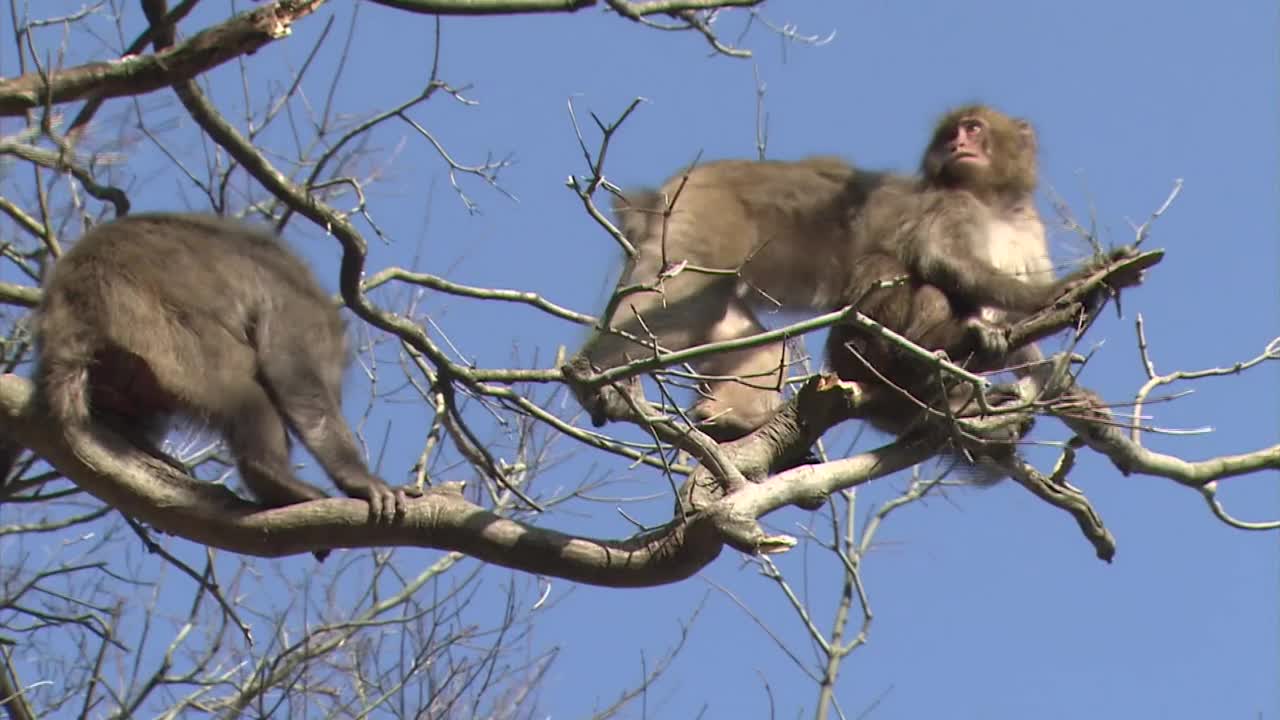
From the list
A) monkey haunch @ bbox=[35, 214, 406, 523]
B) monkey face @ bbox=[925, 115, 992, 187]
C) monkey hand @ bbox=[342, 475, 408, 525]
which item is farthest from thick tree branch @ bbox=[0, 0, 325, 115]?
monkey face @ bbox=[925, 115, 992, 187]

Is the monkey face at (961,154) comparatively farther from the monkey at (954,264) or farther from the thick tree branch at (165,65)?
the thick tree branch at (165,65)

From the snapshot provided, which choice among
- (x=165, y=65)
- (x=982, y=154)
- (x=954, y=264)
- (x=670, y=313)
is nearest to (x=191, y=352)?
(x=165, y=65)

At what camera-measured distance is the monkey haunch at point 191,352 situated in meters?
5.29

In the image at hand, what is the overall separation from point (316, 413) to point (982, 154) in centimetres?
384

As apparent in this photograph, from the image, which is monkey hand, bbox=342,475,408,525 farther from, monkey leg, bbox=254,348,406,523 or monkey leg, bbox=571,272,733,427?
monkey leg, bbox=571,272,733,427

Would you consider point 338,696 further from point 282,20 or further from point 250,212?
point 282,20

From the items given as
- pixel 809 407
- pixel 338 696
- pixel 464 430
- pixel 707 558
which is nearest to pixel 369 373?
pixel 338 696

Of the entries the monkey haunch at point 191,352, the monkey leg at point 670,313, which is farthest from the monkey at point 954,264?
the monkey haunch at point 191,352

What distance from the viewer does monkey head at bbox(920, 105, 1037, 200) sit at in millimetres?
7766

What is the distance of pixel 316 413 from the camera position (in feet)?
18.4

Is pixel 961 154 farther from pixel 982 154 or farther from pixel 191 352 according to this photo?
pixel 191 352

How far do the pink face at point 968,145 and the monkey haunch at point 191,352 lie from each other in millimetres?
3426

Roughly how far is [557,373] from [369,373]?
2777 mm

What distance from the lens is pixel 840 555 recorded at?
22.9 feet
